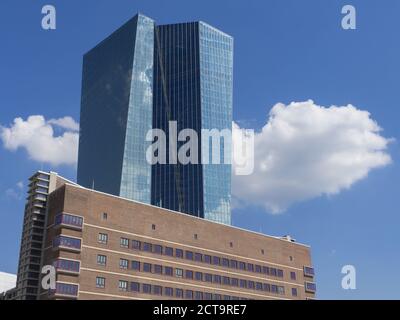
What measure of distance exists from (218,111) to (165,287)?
106 meters

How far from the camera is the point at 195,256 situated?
110812 millimetres

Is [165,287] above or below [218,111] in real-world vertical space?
below

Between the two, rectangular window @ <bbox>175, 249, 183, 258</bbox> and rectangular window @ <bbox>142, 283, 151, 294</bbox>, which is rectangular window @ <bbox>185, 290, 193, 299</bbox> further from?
rectangular window @ <bbox>142, 283, 151, 294</bbox>

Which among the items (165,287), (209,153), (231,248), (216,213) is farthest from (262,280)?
(209,153)

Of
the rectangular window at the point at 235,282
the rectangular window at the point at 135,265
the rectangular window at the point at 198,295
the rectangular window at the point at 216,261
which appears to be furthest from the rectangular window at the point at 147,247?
the rectangular window at the point at 235,282

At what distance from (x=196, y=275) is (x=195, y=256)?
4103 millimetres

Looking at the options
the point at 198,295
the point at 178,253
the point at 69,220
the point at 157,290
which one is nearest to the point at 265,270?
the point at 198,295

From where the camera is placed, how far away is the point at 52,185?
105m

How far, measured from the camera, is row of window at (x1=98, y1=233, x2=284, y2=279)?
333 feet

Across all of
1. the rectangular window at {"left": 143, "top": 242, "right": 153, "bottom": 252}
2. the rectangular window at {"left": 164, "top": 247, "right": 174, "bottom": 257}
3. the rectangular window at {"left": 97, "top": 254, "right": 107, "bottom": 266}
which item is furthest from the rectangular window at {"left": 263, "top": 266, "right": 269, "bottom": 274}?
the rectangular window at {"left": 97, "top": 254, "right": 107, "bottom": 266}

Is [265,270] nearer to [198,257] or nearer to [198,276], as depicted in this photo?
[198,257]

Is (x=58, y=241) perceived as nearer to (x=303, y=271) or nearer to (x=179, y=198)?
(x=303, y=271)
